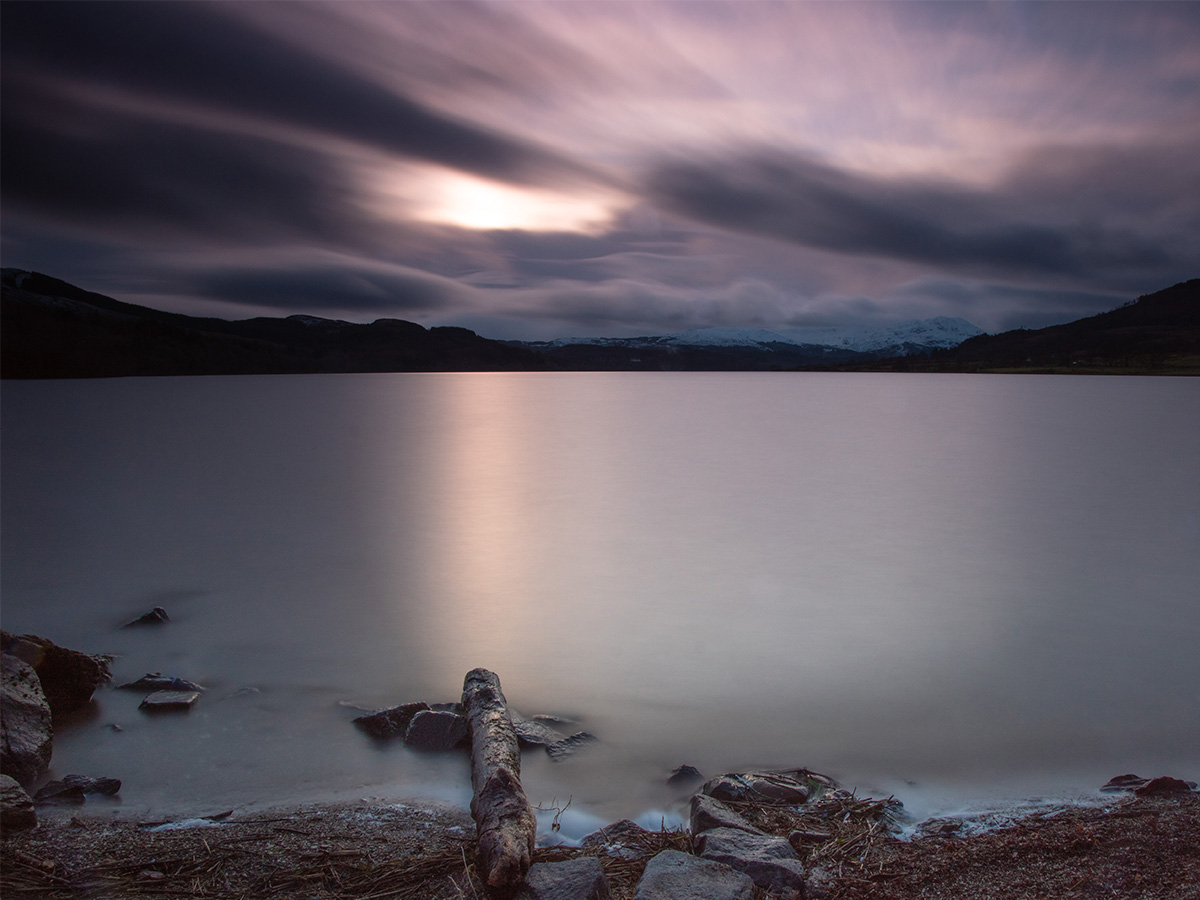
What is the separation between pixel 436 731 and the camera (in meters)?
5.57

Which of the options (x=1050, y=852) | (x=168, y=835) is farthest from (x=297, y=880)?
(x=1050, y=852)

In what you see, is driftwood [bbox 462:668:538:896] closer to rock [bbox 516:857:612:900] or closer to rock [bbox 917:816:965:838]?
rock [bbox 516:857:612:900]

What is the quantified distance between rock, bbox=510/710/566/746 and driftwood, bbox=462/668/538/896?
1.17 feet

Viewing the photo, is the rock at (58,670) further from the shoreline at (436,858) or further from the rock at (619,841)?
the rock at (619,841)

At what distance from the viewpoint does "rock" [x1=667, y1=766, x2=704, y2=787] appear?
5.23m

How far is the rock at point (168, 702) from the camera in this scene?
6117mm

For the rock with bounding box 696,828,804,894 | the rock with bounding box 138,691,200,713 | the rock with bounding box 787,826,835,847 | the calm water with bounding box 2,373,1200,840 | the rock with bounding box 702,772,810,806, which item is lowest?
the calm water with bounding box 2,373,1200,840

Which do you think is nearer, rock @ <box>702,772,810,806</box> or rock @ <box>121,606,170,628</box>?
rock @ <box>702,772,810,806</box>

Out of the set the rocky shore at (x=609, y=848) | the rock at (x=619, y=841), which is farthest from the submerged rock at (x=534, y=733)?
the rock at (x=619, y=841)

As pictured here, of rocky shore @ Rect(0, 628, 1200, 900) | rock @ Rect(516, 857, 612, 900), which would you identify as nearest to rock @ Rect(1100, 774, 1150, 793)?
rocky shore @ Rect(0, 628, 1200, 900)

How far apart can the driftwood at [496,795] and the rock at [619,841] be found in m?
0.37

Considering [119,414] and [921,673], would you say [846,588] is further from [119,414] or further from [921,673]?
[119,414]

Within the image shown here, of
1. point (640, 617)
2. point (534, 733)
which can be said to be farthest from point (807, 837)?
point (640, 617)

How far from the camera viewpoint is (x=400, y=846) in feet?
13.6
